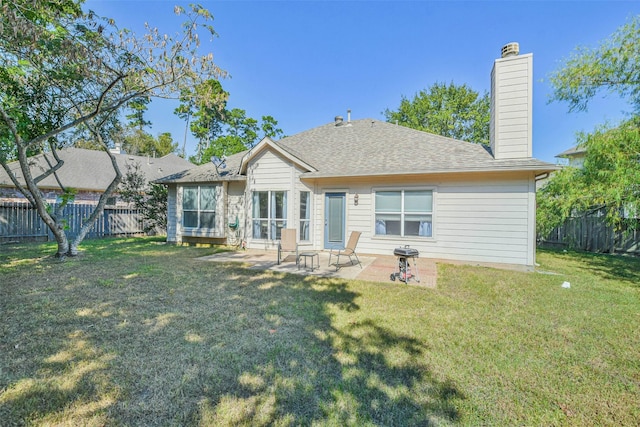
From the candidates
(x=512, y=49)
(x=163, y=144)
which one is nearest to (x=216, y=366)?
(x=512, y=49)

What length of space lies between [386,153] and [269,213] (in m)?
4.84

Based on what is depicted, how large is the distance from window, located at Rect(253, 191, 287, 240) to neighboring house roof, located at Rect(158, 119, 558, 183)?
1.34m

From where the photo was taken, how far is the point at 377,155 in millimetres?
10188

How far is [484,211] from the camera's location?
319 inches

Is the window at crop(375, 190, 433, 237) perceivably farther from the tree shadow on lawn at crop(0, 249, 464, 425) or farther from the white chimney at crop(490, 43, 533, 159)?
the tree shadow on lawn at crop(0, 249, 464, 425)

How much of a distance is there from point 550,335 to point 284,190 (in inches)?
308

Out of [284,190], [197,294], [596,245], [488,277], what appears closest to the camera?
[197,294]

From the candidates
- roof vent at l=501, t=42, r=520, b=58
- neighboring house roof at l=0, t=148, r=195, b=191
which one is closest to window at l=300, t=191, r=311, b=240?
roof vent at l=501, t=42, r=520, b=58

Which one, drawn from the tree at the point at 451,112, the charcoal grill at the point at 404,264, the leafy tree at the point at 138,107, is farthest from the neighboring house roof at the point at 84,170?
the tree at the point at 451,112

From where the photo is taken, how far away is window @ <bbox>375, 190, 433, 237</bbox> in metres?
8.82

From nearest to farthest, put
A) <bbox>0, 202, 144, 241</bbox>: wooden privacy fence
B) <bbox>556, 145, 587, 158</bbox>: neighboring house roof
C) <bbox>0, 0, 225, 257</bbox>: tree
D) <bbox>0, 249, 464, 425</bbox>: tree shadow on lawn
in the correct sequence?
<bbox>0, 249, 464, 425</bbox>: tree shadow on lawn, <bbox>0, 0, 225, 257</bbox>: tree, <bbox>556, 145, 587, 158</bbox>: neighboring house roof, <bbox>0, 202, 144, 241</bbox>: wooden privacy fence

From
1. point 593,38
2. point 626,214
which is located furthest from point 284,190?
point 593,38

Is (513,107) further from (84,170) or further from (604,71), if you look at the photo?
(84,170)

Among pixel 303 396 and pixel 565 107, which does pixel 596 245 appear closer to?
pixel 565 107
